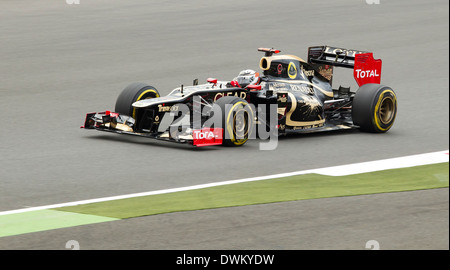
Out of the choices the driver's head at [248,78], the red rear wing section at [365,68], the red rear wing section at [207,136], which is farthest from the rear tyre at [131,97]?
the red rear wing section at [365,68]

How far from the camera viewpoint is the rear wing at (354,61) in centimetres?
1523

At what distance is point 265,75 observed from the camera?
14.8m

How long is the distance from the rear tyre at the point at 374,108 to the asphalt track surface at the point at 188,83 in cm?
26

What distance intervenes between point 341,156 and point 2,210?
5.48m

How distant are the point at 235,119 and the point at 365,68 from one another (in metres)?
3.14

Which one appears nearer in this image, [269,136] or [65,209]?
[65,209]

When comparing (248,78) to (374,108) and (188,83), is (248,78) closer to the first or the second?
(374,108)

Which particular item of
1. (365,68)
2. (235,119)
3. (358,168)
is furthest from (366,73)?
(358,168)

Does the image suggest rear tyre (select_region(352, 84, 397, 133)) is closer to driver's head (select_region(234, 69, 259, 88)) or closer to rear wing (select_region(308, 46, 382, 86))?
rear wing (select_region(308, 46, 382, 86))

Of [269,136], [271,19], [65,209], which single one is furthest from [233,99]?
[271,19]

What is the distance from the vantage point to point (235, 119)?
13.3 metres

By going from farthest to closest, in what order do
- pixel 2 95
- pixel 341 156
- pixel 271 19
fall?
pixel 271 19
pixel 2 95
pixel 341 156

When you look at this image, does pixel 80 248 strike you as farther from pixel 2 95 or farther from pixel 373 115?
pixel 2 95

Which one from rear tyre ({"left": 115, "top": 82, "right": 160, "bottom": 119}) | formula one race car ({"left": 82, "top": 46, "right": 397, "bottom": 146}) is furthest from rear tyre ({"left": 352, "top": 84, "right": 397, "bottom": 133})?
rear tyre ({"left": 115, "top": 82, "right": 160, "bottom": 119})
